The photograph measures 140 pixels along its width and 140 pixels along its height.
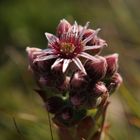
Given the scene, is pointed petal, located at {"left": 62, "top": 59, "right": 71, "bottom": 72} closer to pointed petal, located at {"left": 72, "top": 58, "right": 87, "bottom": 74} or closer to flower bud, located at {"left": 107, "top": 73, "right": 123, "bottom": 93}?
pointed petal, located at {"left": 72, "top": 58, "right": 87, "bottom": 74}

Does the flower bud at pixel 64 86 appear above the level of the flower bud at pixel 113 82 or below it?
above

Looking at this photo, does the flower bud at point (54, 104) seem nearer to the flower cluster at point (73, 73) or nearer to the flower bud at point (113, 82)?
the flower cluster at point (73, 73)

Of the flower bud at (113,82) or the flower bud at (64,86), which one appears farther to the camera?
the flower bud at (113,82)

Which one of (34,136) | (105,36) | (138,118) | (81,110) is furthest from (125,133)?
(105,36)

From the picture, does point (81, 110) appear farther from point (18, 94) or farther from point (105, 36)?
point (105, 36)

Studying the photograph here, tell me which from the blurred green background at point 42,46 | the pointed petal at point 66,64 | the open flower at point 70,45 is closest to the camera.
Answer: the pointed petal at point 66,64

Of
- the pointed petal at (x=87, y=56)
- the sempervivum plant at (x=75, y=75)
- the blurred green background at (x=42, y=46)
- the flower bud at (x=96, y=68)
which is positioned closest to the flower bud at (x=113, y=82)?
the sempervivum plant at (x=75, y=75)

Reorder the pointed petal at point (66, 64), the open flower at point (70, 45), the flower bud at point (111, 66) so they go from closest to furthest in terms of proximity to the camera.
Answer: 1. the pointed petal at point (66, 64)
2. the open flower at point (70, 45)
3. the flower bud at point (111, 66)
